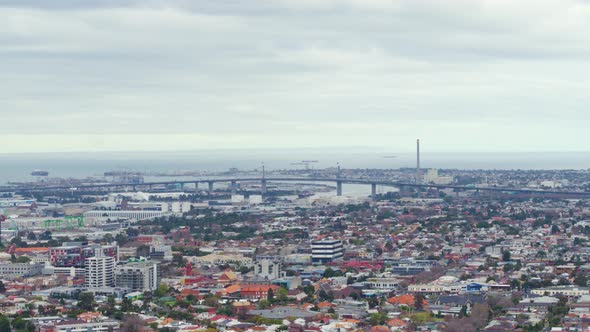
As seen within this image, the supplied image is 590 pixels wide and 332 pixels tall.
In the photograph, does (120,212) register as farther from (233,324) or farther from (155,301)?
(233,324)

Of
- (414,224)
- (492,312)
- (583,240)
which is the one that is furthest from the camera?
(414,224)

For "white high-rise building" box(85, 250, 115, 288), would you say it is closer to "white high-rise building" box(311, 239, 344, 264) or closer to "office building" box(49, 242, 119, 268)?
"office building" box(49, 242, 119, 268)

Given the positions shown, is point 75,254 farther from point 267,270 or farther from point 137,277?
point 267,270

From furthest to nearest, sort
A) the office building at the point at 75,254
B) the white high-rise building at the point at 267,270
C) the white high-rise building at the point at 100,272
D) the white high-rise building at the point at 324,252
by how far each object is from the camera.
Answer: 1. the white high-rise building at the point at 324,252
2. the office building at the point at 75,254
3. the white high-rise building at the point at 267,270
4. the white high-rise building at the point at 100,272

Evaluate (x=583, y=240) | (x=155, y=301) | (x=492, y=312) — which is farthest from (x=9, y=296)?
(x=583, y=240)

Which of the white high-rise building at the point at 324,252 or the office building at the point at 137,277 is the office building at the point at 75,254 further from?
the white high-rise building at the point at 324,252

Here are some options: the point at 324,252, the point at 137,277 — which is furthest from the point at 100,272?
the point at 324,252

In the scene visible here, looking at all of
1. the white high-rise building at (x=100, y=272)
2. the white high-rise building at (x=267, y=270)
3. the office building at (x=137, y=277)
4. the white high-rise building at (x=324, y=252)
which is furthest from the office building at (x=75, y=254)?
the white high-rise building at (x=324, y=252)

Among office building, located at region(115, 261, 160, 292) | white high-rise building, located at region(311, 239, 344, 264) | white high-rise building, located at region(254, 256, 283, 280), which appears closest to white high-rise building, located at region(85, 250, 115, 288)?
office building, located at region(115, 261, 160, 292)
